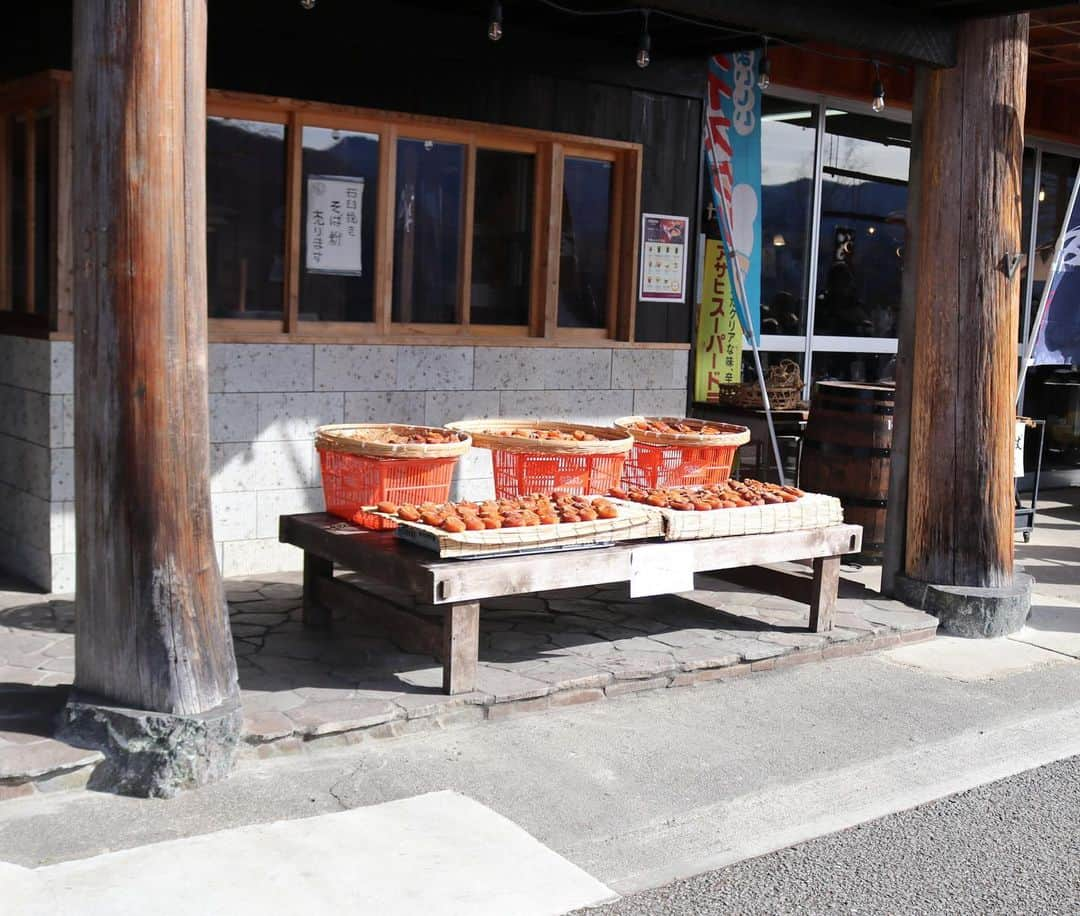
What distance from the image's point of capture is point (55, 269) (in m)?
6.65

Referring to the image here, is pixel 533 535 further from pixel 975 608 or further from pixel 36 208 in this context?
pixel 36 208

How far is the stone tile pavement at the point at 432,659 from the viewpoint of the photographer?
4785 mm

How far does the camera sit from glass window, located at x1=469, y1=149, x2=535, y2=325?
818cm

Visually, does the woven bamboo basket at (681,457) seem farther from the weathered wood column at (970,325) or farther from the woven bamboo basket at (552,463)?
the weathered wood column at (970,325)

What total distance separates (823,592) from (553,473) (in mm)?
1552

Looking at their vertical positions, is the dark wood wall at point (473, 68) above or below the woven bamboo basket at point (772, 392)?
above

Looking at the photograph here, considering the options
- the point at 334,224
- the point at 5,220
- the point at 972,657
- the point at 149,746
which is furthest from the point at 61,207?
the point at 972,657

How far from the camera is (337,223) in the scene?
7574 mm

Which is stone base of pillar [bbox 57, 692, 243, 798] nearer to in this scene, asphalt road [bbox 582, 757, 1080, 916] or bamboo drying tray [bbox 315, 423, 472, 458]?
asphalt road [bbox 582, 757, 1080, 916]

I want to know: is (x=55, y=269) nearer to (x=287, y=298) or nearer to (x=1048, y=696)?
(x=287, y=298)

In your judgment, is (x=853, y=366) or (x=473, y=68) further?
(x=853, y=366)

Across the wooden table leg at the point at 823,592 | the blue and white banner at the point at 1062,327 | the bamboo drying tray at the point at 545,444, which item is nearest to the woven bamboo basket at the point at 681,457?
the bamboo drying tray at the point at 545,444

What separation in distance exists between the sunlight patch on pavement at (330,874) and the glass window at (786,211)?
277 inches

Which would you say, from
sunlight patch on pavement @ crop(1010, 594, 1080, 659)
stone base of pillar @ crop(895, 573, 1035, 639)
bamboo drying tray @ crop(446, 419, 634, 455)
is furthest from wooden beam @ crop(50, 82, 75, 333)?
sunlight patch on pavement @ crop(1010, 594, 1080, 659)
